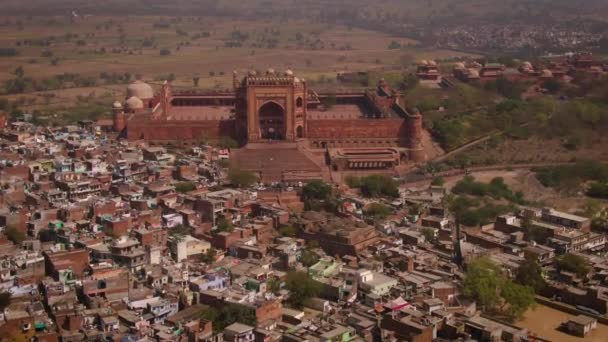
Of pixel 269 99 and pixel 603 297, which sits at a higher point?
pixel 269 99

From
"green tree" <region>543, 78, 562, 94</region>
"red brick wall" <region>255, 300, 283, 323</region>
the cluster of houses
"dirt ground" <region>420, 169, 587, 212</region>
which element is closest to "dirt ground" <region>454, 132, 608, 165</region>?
"dirt ground" <region>420, 169, 587, 212</region>

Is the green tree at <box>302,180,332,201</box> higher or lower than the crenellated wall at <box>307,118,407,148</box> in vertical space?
lower

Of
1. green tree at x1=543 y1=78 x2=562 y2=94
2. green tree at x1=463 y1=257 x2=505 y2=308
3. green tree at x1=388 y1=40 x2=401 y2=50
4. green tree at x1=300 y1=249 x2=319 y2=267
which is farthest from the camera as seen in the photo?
green tree at x1=388 y1=40 x2=401 y2=50

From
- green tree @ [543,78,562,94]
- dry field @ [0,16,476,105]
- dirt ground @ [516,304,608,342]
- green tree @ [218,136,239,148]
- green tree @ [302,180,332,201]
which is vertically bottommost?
dirt ground @ [516,304,608,342]

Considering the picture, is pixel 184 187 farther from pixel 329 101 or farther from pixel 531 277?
pixel 329 101

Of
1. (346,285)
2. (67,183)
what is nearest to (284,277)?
(346,285)

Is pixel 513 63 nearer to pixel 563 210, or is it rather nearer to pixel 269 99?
pixel 269 99

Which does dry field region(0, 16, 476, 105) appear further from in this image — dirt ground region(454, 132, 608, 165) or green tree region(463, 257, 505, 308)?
green tree region(463, 257, 505, 308)

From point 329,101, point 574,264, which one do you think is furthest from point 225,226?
point 329,101
